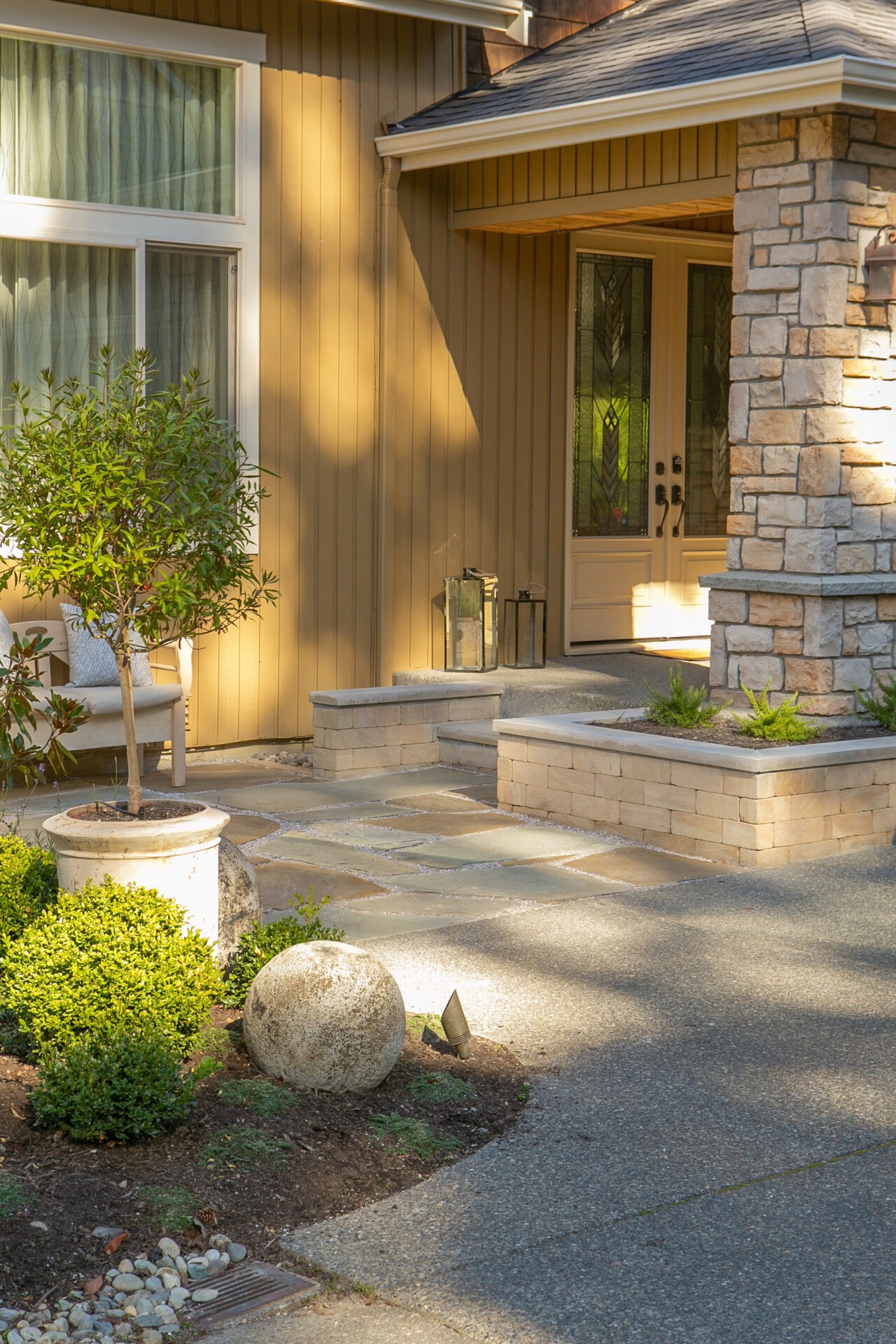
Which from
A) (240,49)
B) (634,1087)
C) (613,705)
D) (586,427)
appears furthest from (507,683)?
(634,1087)

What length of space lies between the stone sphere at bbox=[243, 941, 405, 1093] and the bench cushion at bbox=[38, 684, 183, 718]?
366 cm

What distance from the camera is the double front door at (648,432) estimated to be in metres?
10.5

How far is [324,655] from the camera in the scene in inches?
364

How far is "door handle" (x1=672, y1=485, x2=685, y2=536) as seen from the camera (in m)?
11.0

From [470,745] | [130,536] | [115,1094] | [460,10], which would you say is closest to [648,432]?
[460,10]

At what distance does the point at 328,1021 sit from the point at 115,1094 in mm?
542

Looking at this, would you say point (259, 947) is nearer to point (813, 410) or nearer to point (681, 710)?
point (681, 710)

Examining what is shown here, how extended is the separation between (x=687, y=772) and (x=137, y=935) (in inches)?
124

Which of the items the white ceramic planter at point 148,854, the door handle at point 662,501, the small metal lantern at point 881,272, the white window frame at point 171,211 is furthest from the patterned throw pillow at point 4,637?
the door handle at point 662,501

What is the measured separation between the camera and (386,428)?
9.30 meters

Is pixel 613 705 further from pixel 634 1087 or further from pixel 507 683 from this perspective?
pixel 634 1087

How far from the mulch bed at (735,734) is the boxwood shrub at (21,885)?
3.00m

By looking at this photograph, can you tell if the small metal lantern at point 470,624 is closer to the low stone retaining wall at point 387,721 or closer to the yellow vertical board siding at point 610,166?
the low stone retaining wall at point 387,721

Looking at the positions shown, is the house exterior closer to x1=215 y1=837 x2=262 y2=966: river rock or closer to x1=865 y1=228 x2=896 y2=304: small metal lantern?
x1=865 y1=228 x2=896 y2=304: small metal lantern
